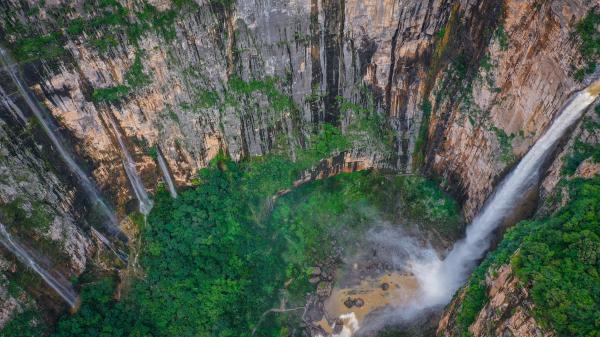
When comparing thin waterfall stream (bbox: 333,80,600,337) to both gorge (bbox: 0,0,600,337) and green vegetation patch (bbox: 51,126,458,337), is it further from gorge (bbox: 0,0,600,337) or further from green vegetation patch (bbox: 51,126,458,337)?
green vegetation patch (bbox: 51,126,458,337)

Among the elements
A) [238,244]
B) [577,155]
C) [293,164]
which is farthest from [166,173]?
[577,155]

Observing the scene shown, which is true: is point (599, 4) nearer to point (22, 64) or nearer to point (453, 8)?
point (453, 8)

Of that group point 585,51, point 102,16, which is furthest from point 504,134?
point 102,16

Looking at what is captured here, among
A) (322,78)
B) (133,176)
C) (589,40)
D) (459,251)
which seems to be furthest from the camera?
(459,251)

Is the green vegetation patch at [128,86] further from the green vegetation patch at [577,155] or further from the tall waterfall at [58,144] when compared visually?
the green vegetation patch at [577,155]

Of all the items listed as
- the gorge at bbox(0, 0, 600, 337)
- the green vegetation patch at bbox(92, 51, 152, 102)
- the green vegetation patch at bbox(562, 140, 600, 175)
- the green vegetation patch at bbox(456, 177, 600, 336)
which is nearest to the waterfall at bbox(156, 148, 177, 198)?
the gorge at bbox(0, 0, 600, 337)

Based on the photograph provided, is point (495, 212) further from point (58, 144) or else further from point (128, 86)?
point (58, 144)

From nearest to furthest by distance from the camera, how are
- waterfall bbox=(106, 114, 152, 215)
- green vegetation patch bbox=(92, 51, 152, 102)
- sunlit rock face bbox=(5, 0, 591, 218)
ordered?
sunlit rock face bbox=(5, 0, 591, 218) → green vegetation patch bbox=(92, 51, 152, 102) → waterfall bbox=(106, 114, 152, 215)
